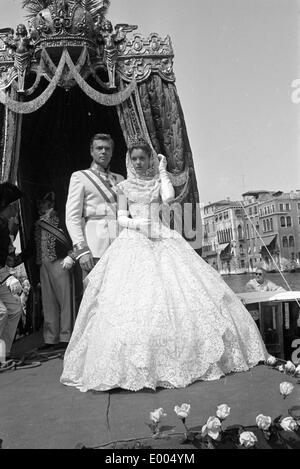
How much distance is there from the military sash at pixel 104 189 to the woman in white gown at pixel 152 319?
40cm

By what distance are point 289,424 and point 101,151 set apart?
8.78 ft

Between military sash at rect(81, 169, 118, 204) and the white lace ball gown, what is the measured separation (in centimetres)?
59

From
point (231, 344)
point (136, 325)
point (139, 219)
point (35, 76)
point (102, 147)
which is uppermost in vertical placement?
point (35, 76)

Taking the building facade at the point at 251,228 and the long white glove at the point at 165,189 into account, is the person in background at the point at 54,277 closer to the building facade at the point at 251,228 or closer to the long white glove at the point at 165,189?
the long white glove at the point at 165,189

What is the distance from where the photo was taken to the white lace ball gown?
2.64 meters

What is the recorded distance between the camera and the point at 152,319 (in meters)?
2.74

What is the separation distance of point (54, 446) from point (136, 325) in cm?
92

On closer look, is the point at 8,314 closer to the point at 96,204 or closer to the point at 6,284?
the point at 6,284

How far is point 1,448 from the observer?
1.96 meters

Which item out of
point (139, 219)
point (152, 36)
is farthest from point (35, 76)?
point (139, 219)

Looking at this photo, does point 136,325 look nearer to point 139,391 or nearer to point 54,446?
point 139,391

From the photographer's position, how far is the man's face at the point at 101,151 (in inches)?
151

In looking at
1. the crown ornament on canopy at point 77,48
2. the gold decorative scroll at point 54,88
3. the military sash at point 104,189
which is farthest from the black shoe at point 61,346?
the crown ornament on canopy at point 77,48
